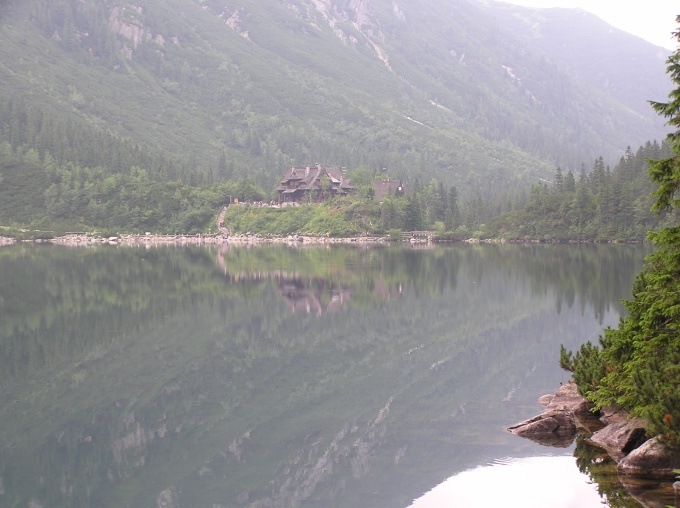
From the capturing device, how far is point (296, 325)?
1806 inches

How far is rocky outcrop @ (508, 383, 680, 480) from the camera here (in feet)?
61.2

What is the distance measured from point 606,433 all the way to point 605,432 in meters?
0.09

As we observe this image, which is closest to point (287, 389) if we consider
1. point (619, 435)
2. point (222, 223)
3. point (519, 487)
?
point (519, 487)

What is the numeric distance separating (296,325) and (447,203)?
11394cm

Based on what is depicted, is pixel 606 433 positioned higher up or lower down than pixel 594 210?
lower down

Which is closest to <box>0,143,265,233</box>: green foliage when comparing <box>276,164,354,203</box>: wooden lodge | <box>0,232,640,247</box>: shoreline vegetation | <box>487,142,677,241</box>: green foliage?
<box>0,232,640,247</box>: shoreline vegetation

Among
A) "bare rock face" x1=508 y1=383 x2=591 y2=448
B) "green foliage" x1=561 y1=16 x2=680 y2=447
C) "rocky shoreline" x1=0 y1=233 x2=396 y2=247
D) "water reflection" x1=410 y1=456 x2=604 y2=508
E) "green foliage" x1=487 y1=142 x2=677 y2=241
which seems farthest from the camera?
"rocky shoreline" x1=0 y1=233 x2=396 y2=247

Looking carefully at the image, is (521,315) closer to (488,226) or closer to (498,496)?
(498,496)

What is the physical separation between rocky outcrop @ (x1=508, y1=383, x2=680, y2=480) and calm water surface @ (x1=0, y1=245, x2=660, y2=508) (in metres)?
0.74

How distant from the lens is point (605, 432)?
861 inches

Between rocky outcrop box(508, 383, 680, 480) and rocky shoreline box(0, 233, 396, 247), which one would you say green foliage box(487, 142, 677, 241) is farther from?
rocky outcrop box(508, 383, 680, 480)

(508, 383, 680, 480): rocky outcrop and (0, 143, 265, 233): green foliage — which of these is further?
(0, 143, 265, 233): green foliage

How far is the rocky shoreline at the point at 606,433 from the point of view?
1861 centimetres

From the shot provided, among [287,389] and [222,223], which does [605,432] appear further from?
Answer: [222,223]
